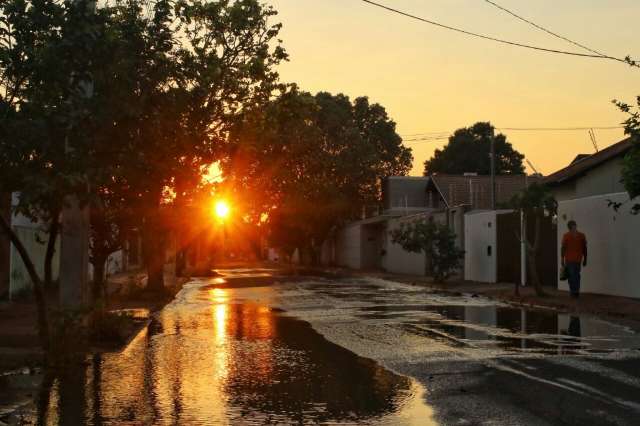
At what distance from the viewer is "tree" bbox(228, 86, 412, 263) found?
43969 mm

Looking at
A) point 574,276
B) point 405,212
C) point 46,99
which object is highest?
point 405,212

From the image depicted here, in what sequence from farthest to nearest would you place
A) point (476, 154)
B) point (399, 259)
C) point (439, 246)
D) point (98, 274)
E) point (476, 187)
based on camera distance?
point (476, 154), point (476, 187), point (399, 259), point (439, 246), point (98, 274)

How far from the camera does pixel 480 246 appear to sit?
106 ft

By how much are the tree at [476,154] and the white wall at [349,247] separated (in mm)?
22775

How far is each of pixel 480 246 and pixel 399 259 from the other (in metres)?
14.5

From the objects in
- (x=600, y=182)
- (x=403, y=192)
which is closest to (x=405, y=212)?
(x=403, y=192)

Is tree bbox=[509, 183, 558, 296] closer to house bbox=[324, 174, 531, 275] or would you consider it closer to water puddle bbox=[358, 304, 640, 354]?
water puddle bbox=[358, 304, 640, 354]

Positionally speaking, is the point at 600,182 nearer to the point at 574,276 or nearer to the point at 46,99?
the point at 574,276

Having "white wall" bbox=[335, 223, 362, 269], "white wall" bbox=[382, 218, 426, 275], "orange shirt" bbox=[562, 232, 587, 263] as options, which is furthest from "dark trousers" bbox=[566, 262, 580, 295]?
"white wall" bbox=[335, 223, 362, 269]

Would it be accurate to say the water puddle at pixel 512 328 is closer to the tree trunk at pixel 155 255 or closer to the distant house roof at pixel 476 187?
the tree trunk at pixel 155 255

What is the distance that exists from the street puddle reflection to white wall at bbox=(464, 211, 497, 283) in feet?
59.1

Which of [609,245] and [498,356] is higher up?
[609,245]

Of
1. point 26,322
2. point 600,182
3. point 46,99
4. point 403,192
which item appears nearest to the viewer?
point 46,99

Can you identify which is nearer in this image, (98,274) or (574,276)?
(98,274)
